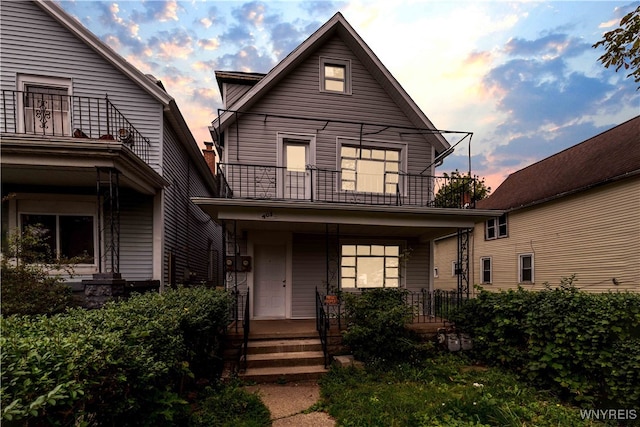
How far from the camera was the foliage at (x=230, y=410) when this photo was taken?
150 inches

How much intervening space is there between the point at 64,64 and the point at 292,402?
9.97 metres

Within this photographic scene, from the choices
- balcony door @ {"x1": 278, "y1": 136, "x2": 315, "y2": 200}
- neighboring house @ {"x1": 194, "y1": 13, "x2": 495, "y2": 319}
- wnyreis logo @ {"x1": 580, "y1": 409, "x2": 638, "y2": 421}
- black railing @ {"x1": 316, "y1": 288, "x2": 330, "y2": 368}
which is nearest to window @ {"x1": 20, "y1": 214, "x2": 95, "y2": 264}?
neighboring house @ {"x1": 194, "y1": 13, "x2": 495, "y2": 319}

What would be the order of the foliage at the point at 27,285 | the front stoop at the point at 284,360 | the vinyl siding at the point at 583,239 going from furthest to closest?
the vinyl siding at the point at 583,239 < the front stoop at the point at 284,360 < the foliage at the point at 27,285

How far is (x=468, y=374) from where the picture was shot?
5531 millimetres

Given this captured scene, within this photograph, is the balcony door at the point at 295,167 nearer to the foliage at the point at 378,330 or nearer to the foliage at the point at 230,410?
the foliage at the point at 378,330

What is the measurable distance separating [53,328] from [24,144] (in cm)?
534

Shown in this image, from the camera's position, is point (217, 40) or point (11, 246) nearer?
point (11, 246)

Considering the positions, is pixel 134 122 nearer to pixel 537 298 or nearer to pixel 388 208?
pixel 388 208

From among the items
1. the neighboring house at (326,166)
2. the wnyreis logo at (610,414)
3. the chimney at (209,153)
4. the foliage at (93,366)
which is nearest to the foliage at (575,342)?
the wnyreis logo at (610,414)

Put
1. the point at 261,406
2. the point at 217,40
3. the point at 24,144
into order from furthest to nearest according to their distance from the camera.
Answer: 1. the point at 217,40
2. the point at 24,144
3. the point at 261,406

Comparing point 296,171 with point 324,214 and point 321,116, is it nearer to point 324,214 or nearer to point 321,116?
point 321,116

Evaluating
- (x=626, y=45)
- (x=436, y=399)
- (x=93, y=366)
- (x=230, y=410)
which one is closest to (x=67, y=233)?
(x=230, y=410)

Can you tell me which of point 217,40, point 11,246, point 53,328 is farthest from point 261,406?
point 217,40

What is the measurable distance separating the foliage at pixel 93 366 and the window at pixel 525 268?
48.6ft
